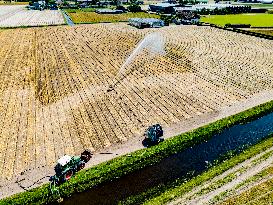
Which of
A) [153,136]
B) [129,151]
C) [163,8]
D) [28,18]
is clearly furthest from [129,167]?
[163,8]

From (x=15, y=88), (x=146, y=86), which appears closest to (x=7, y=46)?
(x=15, y=88)

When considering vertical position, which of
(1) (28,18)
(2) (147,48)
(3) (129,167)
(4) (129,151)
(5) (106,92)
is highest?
(1) (28,18)

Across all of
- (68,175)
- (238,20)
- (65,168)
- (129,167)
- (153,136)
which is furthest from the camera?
(238,20)

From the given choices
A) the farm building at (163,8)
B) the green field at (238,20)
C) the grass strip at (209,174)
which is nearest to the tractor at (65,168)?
the grass strip at (209,174)

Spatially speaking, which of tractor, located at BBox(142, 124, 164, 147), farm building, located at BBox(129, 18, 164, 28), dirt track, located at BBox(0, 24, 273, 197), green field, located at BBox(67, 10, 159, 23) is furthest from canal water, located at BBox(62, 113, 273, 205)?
green field, located at BBox(67, 10, 159, 23)

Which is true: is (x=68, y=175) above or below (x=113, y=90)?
below

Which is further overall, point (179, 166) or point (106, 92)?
point (106, 92)

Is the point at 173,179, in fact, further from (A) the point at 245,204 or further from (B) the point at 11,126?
(B) the point at 11,126

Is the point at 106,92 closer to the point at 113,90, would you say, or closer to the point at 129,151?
the point at 113,90
